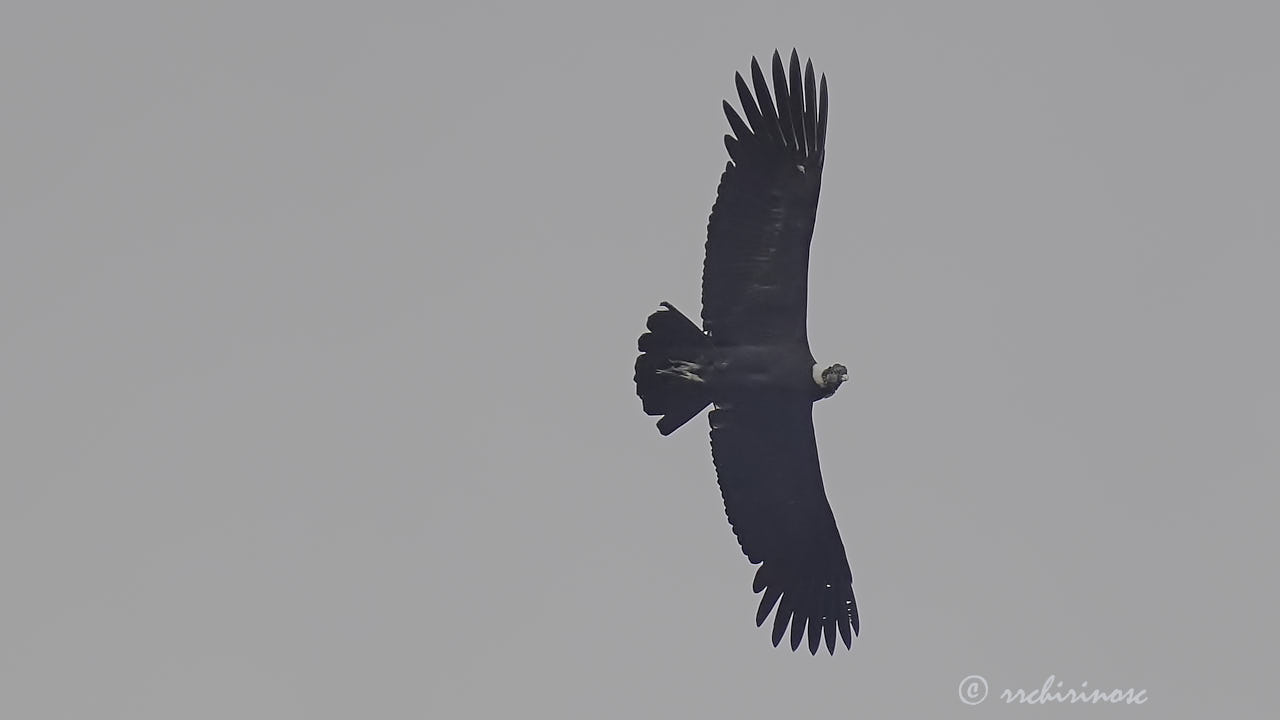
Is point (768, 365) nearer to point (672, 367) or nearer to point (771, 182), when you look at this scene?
point (672, 367)

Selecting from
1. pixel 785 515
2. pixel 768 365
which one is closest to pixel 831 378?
pixel 768 365

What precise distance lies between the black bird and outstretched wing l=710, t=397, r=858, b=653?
0.01 m

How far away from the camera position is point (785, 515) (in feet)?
76.0

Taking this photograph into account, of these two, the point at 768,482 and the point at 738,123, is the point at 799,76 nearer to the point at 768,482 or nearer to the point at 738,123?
the point at 738,123

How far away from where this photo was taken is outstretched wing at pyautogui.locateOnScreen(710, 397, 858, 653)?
73.3ft

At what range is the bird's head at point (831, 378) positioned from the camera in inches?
853

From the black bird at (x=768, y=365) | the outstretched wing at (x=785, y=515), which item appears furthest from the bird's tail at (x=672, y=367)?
the outstretched wing at (x=785, y=515)

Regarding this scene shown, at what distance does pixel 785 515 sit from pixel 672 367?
2670mm

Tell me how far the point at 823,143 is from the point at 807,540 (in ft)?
16.9

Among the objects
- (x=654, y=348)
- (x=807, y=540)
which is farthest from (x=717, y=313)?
(x=807, y=540)

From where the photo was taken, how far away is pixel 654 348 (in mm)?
21562

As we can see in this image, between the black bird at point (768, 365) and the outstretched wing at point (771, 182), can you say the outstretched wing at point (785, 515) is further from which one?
the outstretched wing at point (771, 182)

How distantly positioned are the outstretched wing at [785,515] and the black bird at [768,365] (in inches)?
0.5

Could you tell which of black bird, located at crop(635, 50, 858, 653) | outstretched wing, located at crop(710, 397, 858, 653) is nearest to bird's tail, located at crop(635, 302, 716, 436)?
black bird, located at crop(635, 50, 858, 653)
